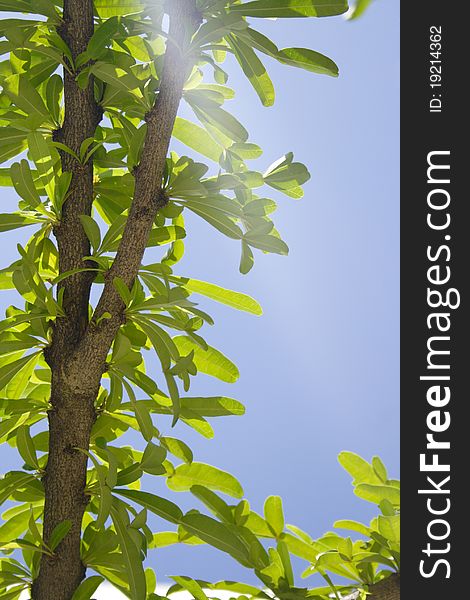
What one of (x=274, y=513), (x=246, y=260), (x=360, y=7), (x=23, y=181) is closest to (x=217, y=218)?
(x=246, y=260)

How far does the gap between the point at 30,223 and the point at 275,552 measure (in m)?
0.32

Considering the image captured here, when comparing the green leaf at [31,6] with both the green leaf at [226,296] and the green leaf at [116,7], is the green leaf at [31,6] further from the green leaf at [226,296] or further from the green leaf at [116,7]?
the green leaf at [226,296]

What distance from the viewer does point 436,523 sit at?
1.81 feet

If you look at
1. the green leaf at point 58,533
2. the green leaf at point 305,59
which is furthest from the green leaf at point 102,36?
the green leaf at point 58,533

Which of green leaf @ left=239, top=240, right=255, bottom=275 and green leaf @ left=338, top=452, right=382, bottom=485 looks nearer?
green leaf @ left=239, top=240, right=255, bottom=275

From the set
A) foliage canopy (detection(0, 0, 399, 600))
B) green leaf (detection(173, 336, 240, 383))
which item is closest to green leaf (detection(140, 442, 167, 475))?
foliage canopy (detection(0, 0, 399, 600))

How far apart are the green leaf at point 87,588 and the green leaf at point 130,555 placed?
38 millimetres

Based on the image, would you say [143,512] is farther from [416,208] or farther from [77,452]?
[416,208]

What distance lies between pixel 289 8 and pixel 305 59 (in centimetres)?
4

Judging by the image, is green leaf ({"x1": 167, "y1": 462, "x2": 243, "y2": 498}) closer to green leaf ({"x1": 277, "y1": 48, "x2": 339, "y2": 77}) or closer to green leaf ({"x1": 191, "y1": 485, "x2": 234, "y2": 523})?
green leaf ({"x1": 191, "y1": 485, "x2": 234, "y2": 523})

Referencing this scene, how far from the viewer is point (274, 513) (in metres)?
0.59

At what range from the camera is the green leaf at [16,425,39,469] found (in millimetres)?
533

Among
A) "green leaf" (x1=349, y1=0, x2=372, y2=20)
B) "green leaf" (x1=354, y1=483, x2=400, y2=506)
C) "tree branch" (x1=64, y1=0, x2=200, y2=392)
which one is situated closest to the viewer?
"green leaf" (x1=349, y1=0, x2=372, y2=20)

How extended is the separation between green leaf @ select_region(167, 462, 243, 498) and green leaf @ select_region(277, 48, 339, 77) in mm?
329
